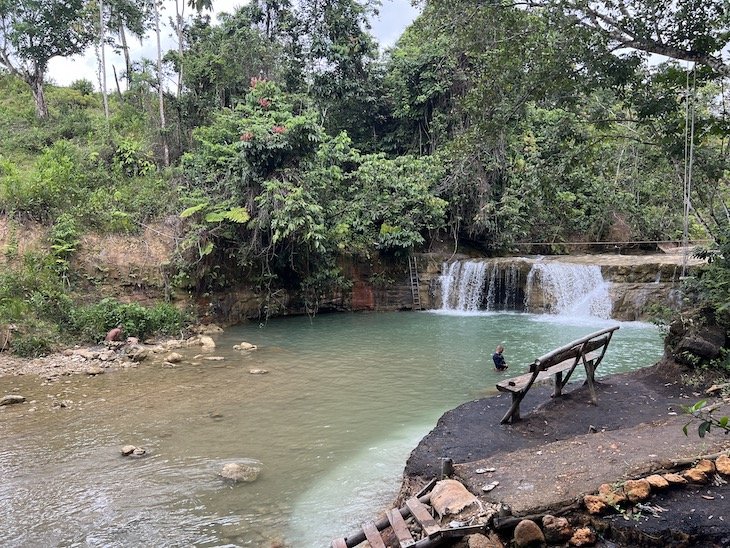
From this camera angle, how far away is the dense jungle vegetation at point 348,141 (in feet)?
28.4

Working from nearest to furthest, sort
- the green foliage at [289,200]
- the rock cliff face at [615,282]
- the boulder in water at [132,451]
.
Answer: the boulder in water at [132,451], the rock cliff face at [615,282], the green foliage at [289,200]

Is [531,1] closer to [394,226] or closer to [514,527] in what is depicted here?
[514,527]

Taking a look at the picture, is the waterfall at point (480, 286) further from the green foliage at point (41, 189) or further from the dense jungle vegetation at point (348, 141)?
the green foliage at point (41, 189)

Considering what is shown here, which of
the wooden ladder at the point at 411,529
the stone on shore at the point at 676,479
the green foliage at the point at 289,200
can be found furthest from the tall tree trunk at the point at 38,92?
the stone on shore at the point at 676,479

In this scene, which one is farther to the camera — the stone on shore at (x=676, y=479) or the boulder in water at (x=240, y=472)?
the boulder in water at (x=240, y=472)

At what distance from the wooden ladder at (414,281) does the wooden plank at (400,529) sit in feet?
50.4

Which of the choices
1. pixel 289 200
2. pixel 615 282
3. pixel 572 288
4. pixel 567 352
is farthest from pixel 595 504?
pixel 572 288

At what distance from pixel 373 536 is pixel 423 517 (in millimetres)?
433

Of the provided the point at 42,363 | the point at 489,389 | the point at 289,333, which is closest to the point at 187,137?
the point at 289,333

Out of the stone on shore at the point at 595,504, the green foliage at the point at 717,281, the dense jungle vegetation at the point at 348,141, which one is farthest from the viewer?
the dense jungle vegetation at the point at 348,141

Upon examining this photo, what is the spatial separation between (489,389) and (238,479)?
5037mm

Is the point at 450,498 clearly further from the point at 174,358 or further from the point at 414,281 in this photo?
the point at 414,281

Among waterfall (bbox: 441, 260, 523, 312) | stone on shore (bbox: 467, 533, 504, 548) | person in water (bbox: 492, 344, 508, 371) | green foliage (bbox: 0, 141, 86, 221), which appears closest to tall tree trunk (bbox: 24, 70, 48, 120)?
green foliage (bbox: 0, 141, 86, 221)

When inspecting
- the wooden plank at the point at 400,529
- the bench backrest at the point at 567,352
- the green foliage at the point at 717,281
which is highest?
the green foliage at the point at 717,281
